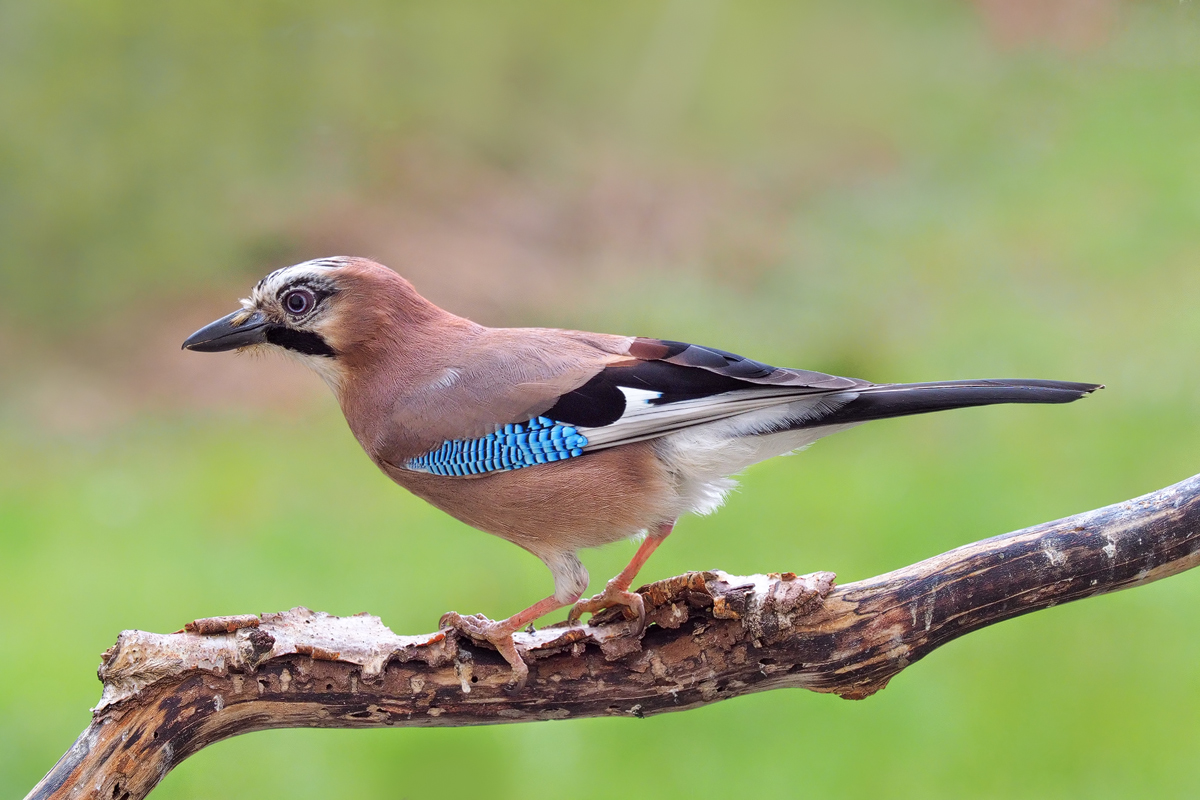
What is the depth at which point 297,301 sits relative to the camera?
258 cm

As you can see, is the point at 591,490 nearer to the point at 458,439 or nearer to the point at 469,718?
the point at 458,439

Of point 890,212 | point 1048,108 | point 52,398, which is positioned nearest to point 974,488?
point 890,212

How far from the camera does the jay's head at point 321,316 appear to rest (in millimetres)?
2566

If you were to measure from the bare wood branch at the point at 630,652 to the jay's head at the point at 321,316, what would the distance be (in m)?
0.65

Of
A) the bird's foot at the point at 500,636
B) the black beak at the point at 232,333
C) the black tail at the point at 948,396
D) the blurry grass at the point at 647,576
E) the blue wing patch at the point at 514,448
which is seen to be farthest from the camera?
the blurry grass at the point at 647,576

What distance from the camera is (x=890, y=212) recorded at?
19.3ft

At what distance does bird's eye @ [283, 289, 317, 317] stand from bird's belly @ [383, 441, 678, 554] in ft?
1.64

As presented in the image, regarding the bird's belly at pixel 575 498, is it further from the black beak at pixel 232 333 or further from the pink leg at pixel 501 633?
the black beak at pixel 232 333

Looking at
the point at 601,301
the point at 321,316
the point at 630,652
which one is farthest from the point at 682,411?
the point at 601,301

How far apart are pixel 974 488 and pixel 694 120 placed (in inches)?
101

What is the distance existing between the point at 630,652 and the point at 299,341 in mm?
1077

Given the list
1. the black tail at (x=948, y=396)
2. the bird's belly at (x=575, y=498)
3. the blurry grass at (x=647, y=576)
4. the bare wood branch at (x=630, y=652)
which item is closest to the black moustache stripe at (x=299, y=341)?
the bird's belly at (x=575, y=498)

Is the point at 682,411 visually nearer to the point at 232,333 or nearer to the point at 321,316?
the point at 321,316

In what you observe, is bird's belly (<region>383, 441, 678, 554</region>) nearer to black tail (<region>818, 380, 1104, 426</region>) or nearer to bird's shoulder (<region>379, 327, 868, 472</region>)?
bird's shoulder (<region>379, 327, 868, 472</region>)
